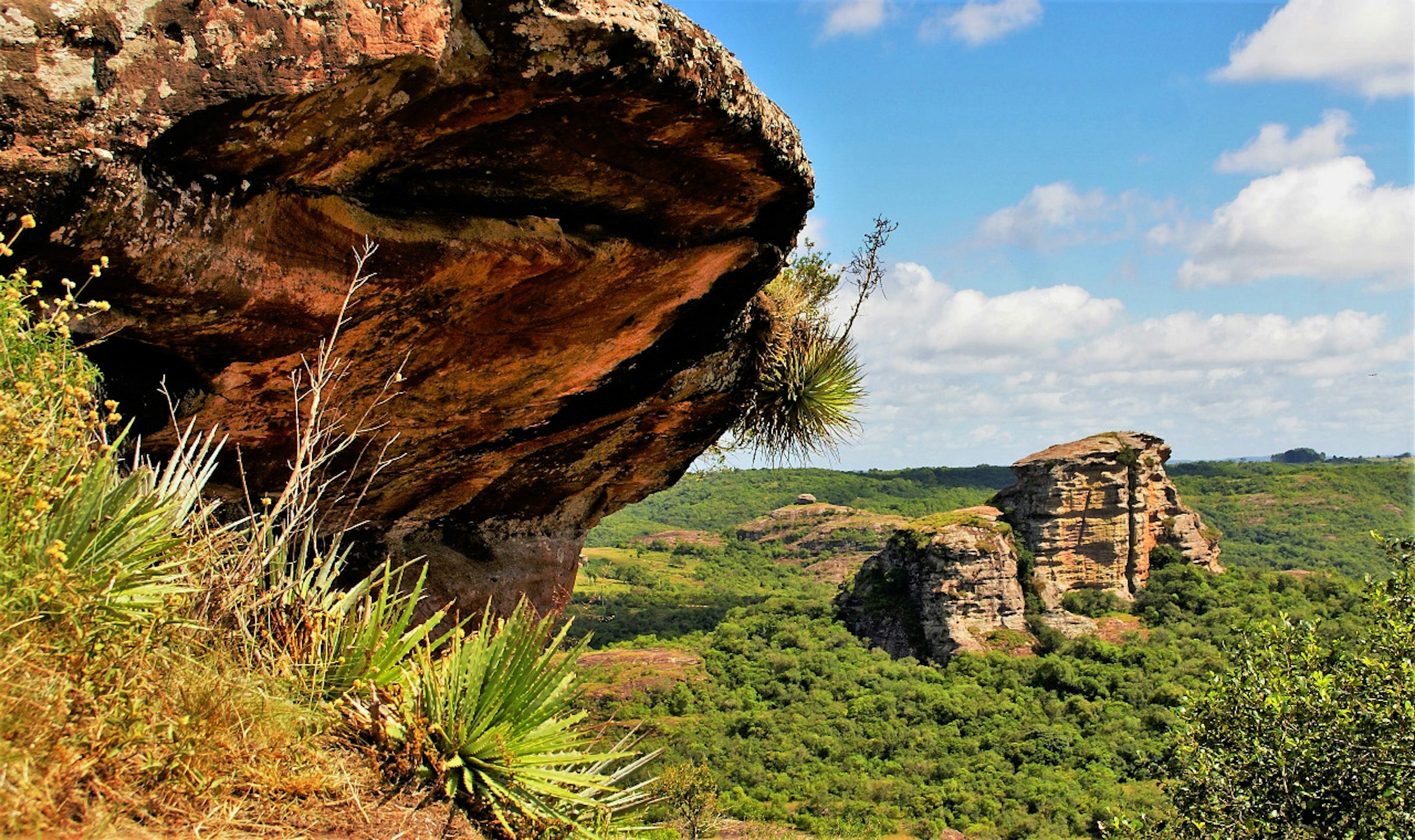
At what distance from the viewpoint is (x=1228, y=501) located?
9919 centimetres

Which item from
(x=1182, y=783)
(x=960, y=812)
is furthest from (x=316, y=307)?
(x=960, y=812)

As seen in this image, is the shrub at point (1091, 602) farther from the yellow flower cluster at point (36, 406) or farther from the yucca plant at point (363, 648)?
the yellow flower cluster at point (36, 406)

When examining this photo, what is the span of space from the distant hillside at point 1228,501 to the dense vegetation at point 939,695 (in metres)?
0.62

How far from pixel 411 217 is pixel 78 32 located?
1568mm

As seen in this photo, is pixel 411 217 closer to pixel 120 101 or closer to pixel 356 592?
pixel 120 101

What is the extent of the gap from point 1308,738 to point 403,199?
9.11 metres

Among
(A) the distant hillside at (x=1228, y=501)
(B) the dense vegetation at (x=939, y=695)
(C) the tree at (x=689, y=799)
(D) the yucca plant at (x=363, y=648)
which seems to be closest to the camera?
(D) the yucca plant at (x=363, y=648)

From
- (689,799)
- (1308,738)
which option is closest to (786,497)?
(689,799)

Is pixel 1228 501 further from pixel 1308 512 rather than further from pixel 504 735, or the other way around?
pixel 504 735

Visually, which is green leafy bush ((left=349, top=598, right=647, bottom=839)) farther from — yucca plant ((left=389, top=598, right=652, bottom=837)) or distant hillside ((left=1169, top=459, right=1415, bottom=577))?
distant hillside ((left=1169, top=459, right=1415, bottom=577))

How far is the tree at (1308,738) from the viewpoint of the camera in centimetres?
796

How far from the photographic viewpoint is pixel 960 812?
40.2 meters

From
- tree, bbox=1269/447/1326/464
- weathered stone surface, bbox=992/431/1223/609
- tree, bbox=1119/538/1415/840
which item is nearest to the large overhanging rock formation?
tree, bbox=1119/538/1415/840

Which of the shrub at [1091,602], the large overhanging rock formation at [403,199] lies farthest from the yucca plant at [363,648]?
the shrub at [1091,602]
